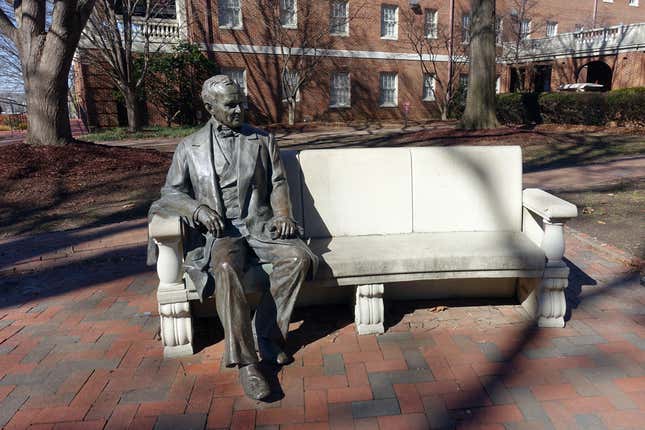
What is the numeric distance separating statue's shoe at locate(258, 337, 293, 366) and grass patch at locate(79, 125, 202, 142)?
1540cm

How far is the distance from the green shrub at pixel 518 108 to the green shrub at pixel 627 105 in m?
2.91

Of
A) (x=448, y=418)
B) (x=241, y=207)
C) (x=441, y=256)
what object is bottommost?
(x=448, y=418)

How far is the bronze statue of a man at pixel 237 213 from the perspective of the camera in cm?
300

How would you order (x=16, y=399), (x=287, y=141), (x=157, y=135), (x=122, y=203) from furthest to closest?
(x=157, y=135) < (x=287, y=141) < (x=122, y=203) < (x=16, y=399)

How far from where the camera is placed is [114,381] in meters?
2.92

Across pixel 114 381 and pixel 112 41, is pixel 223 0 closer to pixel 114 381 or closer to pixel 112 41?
pixel 112 41

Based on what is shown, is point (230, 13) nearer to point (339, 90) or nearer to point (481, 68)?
point (339, 90)

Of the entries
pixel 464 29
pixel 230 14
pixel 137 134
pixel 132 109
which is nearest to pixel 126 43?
pixel 132 109

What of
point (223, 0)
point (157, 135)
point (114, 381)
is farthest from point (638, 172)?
point (223, 0)

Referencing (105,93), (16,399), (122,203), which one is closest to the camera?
(16,399)

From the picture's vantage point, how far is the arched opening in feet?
86.9

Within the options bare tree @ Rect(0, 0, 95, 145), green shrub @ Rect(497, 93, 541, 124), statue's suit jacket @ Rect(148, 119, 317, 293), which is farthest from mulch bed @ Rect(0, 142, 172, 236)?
green shrub @ Rect(497, 93, 541, 124)

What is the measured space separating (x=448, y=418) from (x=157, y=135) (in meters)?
16.9

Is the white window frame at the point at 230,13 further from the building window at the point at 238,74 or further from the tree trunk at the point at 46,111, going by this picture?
the tree trunk at the point at 46,111
